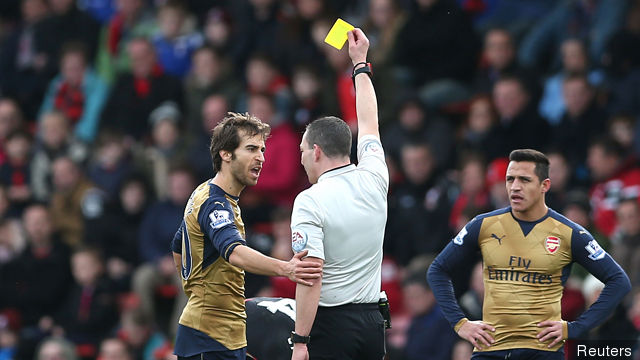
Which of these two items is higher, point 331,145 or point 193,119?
point 193,119

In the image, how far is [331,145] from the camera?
7137mm

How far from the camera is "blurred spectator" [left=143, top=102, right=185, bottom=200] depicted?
14.5 metres

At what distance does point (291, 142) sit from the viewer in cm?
1353

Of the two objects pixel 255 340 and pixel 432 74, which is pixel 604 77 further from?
pixel 255 340

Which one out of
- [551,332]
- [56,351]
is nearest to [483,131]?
[56,351]

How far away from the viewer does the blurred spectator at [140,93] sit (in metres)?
15.7

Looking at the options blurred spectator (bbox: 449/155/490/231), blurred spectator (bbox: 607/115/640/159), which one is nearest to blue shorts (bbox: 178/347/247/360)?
blurred spectator (bbox: 449/155/490/231)

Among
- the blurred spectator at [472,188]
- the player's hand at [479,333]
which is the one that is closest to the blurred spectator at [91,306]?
the blurred spectator at [472,188]

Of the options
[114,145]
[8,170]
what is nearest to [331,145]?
[114,145]

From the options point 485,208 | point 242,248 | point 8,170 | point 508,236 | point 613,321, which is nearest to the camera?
point 242,248

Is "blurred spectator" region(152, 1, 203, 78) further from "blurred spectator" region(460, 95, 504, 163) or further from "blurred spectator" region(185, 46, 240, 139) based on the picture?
"blurred spectator" region(460, 95, 504, 163)

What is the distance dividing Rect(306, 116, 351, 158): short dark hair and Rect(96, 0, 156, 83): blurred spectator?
10.1 m

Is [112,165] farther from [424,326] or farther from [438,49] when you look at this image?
[424,326]

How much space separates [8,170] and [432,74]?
5.81 metres
